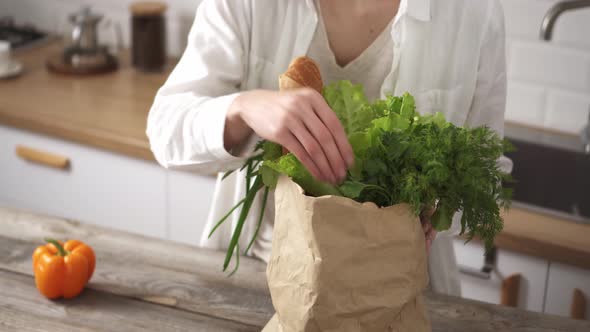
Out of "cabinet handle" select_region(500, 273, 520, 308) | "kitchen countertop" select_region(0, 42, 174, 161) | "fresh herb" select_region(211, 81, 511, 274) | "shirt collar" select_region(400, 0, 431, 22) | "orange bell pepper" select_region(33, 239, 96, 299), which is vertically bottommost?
"cabinet handle" select_region(500, 273, 520, 308)

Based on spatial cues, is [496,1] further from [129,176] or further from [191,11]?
[191,11]

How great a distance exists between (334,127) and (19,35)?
2.14 meters

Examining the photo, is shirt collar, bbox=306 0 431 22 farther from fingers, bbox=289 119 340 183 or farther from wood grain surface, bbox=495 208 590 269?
wood grain surface, bbox=495 208 590 269

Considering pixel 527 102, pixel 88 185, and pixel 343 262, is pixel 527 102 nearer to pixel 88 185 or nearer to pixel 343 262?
pixel 88 185

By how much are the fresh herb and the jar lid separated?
159cm

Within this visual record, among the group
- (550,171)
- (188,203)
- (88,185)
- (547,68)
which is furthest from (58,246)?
(547,68)

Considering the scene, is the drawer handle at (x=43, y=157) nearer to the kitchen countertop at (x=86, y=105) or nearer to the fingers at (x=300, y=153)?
the kitchen countertop at (x=86, y=105)

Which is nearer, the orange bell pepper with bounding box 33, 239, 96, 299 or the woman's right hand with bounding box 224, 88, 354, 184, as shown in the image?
the woman's right hand with bounding box 224, 88, 354, 184

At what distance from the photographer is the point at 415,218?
1019 millimetres

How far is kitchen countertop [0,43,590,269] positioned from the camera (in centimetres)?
182

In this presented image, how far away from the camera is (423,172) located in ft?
3.26

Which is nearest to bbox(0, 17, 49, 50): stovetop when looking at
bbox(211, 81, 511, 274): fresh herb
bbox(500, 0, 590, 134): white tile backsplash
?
bbox(500, 0, 590, 134): white tile backsplash

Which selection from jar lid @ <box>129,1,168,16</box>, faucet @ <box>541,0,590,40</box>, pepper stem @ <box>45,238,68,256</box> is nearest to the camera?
pepper stem @ <box>45,238,68,256</box>

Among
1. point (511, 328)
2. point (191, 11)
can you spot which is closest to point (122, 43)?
point (191, 11)
